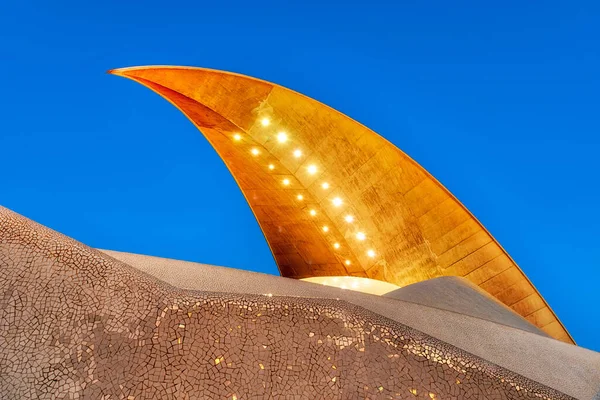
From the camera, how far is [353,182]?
16047 millimetres

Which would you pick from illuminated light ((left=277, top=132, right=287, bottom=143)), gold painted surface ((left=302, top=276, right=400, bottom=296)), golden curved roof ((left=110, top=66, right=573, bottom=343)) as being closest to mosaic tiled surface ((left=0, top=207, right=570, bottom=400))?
gold painted surface ((left=302, top=276, right=400, bottom=296))

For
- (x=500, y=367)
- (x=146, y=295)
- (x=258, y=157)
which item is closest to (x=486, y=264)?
(x=258, y=157)

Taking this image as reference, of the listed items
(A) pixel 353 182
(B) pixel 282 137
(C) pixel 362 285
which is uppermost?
(B) pixel 282 137

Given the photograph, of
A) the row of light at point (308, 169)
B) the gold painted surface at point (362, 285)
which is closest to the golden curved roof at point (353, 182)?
the row of light at point (308, 169)

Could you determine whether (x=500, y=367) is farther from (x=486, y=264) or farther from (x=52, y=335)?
(x=486, y=264)

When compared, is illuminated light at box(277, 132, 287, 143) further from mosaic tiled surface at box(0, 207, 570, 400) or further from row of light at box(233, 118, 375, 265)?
mosaic tiled surface at box(0, 207, 570, 400)

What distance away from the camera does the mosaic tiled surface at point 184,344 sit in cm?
300

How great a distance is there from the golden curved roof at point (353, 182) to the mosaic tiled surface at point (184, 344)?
11409mm

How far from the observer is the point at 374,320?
359 centimetres

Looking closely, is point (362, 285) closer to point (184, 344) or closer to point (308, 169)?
point (308, 169)

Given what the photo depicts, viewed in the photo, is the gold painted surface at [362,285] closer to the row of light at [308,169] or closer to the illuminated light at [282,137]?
the row of light at [308,169]

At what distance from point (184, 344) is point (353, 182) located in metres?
13.2

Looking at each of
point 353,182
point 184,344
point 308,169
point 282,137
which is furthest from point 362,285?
point 184,344

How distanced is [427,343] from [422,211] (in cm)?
1170
